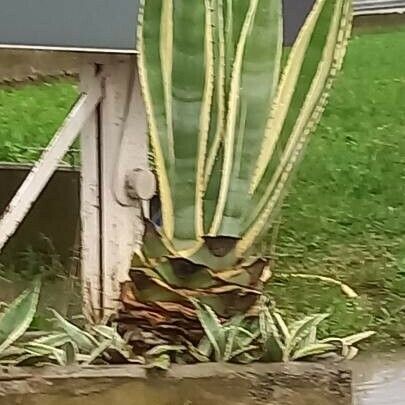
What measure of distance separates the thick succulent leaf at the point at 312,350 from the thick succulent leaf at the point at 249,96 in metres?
0.29

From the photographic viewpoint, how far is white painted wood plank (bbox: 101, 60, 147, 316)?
10.4ft

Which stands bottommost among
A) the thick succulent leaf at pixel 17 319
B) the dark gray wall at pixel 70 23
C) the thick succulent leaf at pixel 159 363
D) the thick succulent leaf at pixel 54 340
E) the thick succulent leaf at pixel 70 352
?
the thick succulent leaf at pixel 159 363

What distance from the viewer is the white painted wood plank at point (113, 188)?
10.4 ft

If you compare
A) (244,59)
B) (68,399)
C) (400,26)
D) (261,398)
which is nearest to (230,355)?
(261,398)

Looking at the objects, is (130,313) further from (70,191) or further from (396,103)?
(396,103)

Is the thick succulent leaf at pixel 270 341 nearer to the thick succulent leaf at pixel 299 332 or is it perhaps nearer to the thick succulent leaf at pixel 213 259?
the thick succulent leaf at pixel 299 332

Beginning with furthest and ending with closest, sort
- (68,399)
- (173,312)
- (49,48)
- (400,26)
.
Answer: (400,26) < (49,48) < (173,312) < (68,399)

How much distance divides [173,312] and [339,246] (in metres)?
3.40

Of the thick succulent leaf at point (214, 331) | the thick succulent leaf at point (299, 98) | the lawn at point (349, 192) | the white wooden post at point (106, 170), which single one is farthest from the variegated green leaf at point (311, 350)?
the lawn at point (349, 192)

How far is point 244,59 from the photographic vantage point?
227 cm

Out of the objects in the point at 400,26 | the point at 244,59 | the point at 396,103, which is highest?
the point at 400,26

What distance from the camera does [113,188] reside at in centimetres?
322

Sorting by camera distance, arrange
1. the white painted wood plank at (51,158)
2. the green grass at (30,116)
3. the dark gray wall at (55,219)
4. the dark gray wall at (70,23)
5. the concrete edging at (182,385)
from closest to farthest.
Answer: the concrete edging at (182,385), the dark gray wall at (70,23), the white painted wood plank at (51,158), the dark gray wall at (55,219), the green grass at (30,116)

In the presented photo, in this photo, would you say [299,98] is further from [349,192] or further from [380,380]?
[349,192]
